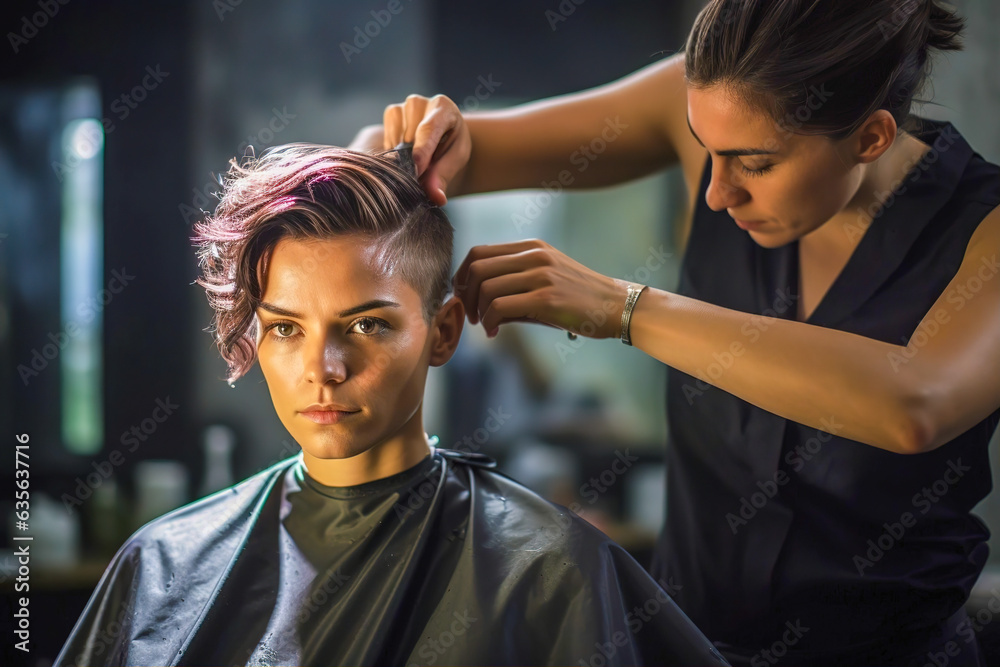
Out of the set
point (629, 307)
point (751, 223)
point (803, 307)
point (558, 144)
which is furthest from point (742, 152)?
point (558, 144)

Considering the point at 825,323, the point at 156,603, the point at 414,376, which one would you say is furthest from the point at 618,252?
the point at 156,603

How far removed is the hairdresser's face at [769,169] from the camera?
122 centimetres

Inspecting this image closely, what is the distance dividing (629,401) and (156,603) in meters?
2.46

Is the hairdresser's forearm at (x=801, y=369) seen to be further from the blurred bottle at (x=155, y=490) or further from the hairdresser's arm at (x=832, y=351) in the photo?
the blurred bottle at (x=155, y=490)

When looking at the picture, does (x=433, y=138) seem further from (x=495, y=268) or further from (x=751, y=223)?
(x=751, y=223)

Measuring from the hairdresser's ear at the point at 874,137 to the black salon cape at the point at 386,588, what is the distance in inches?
31.9

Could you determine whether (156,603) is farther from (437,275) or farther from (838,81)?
(838,81)

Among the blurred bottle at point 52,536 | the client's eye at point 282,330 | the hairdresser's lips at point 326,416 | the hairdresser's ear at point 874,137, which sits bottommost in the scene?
the blurred bottle at point 52,536

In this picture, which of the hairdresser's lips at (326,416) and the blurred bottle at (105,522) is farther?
the blurred bottle at (105,522)

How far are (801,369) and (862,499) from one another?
404 millimetres

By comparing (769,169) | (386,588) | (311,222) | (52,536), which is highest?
(769,169)

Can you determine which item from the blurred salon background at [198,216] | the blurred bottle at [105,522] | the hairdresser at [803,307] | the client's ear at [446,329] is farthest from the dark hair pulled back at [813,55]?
the blurred bottle at [105,522]

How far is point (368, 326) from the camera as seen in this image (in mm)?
1283

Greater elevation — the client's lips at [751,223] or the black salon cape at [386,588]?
the client's lips at [751,223]
